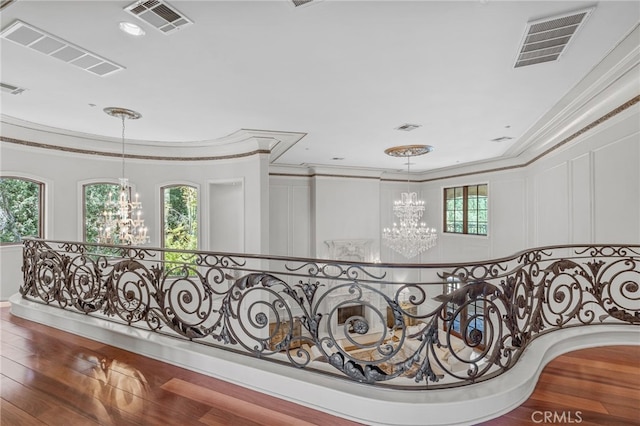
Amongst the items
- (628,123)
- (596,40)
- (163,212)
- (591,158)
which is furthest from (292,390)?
(163,212)

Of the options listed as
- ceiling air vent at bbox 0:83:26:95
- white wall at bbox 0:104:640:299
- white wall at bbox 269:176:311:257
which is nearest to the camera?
ceiling air vent at bbox 0:83:26:95

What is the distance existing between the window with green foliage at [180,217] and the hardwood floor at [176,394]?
4.41m

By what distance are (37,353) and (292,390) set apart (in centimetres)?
258

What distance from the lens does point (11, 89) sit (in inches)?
153

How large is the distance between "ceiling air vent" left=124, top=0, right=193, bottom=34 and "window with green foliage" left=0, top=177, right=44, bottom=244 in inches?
204

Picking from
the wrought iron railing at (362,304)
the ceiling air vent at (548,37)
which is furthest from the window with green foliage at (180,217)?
the ceiling air vent at (548,37)

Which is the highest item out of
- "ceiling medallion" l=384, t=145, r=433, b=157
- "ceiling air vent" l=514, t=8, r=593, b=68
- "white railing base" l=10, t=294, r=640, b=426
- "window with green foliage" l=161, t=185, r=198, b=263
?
"ceiling air vent" l=514, t=8, r=593, b=68

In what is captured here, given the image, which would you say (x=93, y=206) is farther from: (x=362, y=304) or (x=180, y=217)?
(x=362, y=304)

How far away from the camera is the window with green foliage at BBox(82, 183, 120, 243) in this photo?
6438mm

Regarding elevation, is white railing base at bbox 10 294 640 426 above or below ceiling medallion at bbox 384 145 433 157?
below

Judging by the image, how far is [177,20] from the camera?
2535mm

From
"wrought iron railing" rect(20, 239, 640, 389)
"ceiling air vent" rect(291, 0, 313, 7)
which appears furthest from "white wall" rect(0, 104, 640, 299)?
"ceiling air vent" rect(291, 0, 313, 7)

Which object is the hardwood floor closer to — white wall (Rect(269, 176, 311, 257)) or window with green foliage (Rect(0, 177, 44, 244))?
window with green foliage (Rect(0, 177, 44, 244))

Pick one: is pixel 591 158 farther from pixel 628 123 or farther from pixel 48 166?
pixel 48 166
